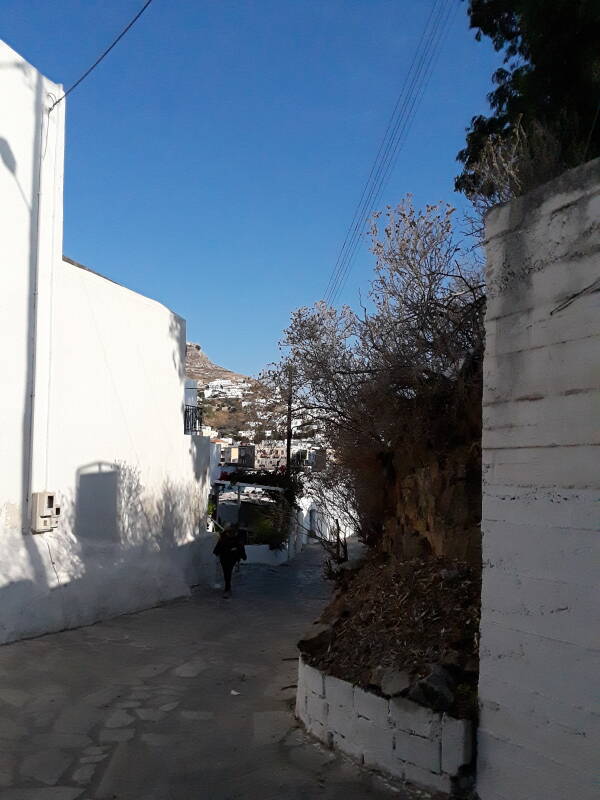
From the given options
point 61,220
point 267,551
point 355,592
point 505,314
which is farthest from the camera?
point 267,551

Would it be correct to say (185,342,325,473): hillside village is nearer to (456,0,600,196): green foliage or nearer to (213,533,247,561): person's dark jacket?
(213,533,247,561): person's dark jacket

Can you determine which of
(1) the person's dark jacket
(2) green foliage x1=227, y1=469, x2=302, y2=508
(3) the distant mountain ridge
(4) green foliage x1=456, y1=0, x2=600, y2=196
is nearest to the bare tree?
(4) green foliage x1=456, y1=0, x2=600, y2=196

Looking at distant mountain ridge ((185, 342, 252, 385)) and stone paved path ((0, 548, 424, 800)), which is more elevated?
distant mountain ridge ((185, 342, 252, 385))

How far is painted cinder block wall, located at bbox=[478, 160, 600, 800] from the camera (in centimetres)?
366

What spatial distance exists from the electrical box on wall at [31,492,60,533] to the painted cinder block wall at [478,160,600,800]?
6535 millimetres

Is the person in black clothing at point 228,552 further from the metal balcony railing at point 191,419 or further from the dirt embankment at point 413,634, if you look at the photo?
the dirt embankment at point 413,634

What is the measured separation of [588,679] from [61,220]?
29.1ft

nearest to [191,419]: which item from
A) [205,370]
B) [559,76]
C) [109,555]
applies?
[109,555]

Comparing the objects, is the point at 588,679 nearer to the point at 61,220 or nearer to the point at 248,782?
the point at 248,782

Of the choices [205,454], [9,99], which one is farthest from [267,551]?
[9,99]

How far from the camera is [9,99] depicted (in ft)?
29.7

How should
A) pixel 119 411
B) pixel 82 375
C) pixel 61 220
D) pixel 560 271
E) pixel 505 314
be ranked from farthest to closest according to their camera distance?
pixel 119 411 < pixel 82 375 < pixel 61 220 < pixel 505 314 < pixel 560 271

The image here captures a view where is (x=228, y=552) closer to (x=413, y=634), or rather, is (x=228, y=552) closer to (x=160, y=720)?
(x=160, y=720)

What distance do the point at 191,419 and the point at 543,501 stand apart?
11643 millimetres
